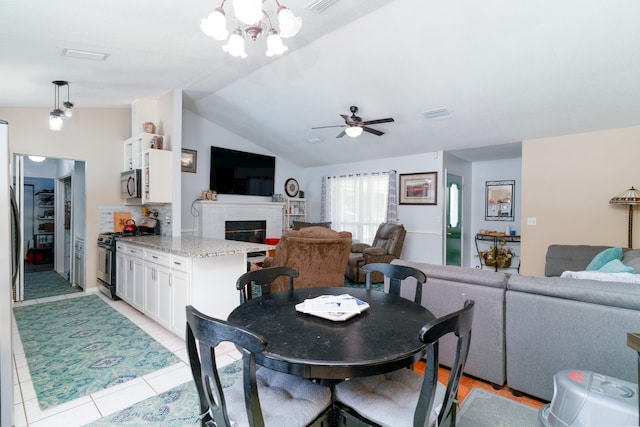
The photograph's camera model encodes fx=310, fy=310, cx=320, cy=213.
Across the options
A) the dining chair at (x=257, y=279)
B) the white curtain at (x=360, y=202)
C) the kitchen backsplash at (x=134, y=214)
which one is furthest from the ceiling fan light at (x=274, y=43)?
the white curtain at (x=360, y=202)

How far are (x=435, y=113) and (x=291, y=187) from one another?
418 cm

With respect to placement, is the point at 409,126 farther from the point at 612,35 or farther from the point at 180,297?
the point at 180,297

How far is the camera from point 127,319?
360 cm

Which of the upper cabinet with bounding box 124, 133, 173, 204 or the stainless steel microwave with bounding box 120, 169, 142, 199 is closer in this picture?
the upper cabinet with bounding box 124, 133, 173, 204

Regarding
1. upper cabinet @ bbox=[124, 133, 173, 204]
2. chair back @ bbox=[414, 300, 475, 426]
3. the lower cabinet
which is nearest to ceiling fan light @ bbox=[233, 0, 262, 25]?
chair back @ bbox=[414, 300, 475, 426]

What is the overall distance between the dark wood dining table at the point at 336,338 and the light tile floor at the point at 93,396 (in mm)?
1190

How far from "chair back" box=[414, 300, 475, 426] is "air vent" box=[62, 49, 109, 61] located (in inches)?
139

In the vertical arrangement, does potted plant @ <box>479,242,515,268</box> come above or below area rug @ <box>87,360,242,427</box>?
above

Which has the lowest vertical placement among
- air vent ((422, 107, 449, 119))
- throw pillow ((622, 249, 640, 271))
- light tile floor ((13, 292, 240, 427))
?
light tile floor ((13, 292, 240, 427))

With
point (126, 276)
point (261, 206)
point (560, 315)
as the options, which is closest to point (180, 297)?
point (126, 276)

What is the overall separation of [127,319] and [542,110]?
5.81m

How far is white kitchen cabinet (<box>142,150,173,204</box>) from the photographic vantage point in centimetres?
423

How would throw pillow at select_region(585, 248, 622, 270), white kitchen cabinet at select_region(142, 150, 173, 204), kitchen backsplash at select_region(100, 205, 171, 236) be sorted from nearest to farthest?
1. throw pillow at select_region(585, 248, 622, 270)
2. white kitchen cabinet at select_region(142, 150, 173, 204)
3. kitchen backsplash at select_region(100, 205, 171, 236)

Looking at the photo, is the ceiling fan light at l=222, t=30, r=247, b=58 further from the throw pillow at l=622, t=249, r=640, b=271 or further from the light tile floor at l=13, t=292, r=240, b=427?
the throw pillow at l=622, t=249, r=640, b=271
